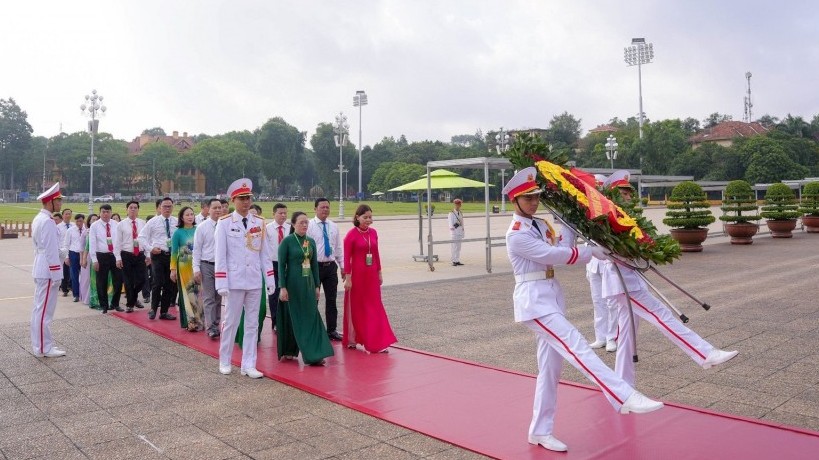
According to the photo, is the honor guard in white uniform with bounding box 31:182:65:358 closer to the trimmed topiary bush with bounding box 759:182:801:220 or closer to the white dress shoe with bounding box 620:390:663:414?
the white dress shoe with bounding box 620:390:663:414

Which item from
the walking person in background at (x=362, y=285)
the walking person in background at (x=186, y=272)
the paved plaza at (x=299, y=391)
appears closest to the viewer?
the paved plaza at (x=299, y=391)

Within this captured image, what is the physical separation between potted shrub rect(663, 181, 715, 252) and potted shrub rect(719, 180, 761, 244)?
2.96 m

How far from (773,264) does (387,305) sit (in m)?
10.7

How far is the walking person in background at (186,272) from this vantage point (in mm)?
8992

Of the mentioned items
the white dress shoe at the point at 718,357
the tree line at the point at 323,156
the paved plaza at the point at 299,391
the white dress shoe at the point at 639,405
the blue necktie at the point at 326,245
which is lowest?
the paved plaza at the point at 299,391

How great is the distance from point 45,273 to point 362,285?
374 cm

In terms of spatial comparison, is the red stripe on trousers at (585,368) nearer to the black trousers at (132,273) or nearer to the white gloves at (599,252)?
the white gloves at (599,252)

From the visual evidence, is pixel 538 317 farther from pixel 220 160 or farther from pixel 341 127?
pixel 220 160

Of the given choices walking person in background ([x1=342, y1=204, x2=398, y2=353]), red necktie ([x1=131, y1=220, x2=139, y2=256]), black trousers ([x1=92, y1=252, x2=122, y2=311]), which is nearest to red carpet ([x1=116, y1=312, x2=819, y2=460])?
walking person in background ([x1=342, y1=204, x2=398, y2=353])

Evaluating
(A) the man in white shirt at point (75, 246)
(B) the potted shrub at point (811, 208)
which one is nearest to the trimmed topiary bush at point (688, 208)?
(B) the potted shrub at point (811, 208)

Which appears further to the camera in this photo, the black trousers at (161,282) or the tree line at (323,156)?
the tree line at (323,156)

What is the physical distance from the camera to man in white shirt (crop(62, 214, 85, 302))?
40.4ft

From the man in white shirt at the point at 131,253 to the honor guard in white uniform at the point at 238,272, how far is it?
14.3ft

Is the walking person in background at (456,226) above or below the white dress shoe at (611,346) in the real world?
above
